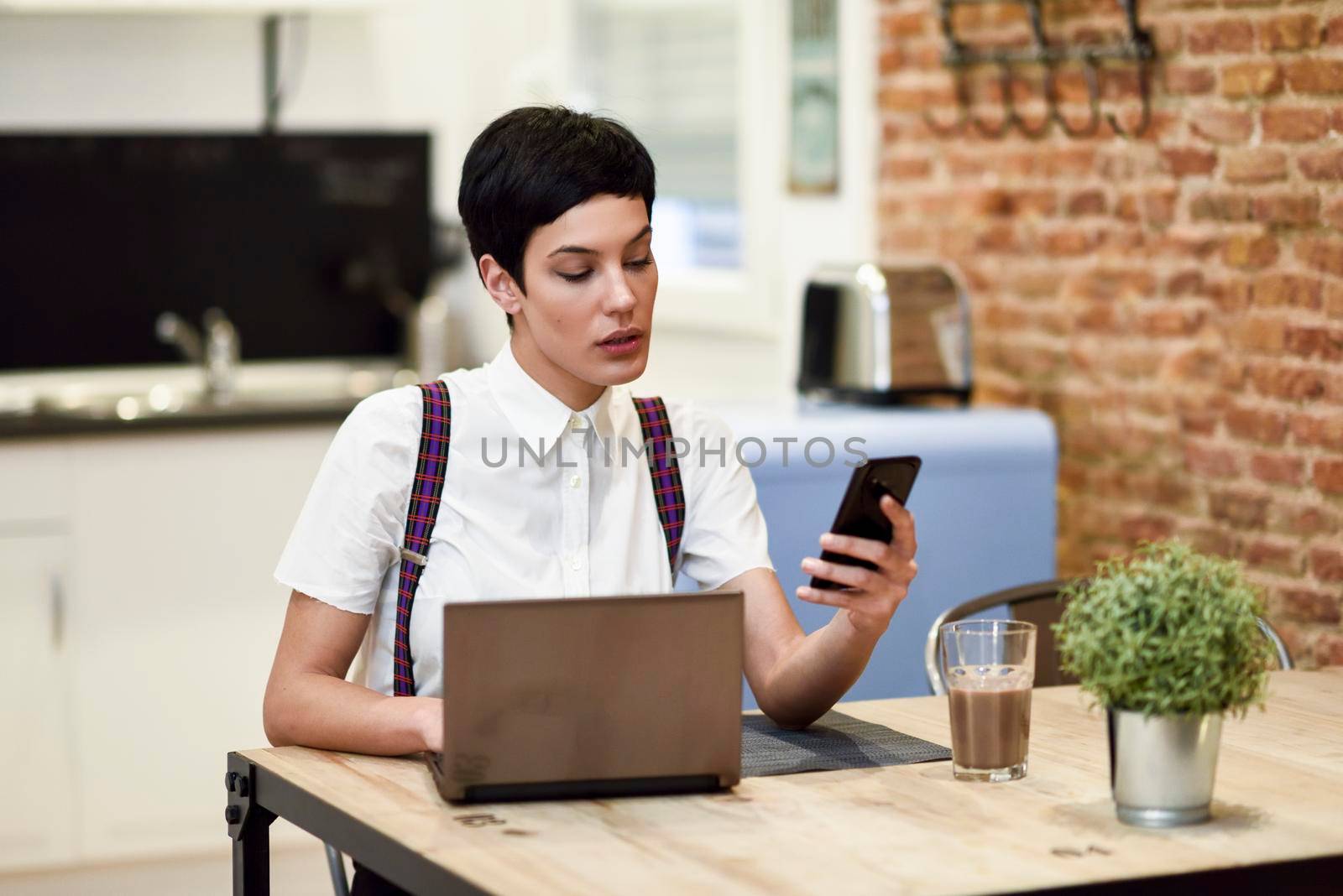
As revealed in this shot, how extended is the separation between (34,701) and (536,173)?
237 centimetres

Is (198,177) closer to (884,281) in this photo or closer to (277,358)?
(277,358)

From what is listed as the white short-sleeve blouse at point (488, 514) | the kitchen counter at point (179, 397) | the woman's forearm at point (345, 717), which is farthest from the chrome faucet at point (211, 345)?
the woman's forearm at point (345, 717)

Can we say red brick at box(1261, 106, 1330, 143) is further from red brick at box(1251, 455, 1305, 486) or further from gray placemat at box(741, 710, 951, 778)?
gray placemat at box(741, 710, 951, 778)

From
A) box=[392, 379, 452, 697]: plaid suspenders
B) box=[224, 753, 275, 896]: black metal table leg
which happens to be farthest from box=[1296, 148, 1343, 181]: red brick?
box=[224, 753, 275, 896]: black metal table leg

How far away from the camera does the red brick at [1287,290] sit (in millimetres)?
2727

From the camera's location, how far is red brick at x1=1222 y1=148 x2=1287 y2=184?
2779mm

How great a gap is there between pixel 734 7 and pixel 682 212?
57cm

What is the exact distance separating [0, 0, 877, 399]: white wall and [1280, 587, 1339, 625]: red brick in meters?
1.38

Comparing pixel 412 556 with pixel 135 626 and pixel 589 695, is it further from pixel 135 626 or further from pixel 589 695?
pixel 135 626

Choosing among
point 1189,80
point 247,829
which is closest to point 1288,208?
point 1189,80

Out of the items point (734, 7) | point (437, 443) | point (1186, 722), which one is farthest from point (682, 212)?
point (1186, 722)

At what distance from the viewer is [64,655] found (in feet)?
12.4

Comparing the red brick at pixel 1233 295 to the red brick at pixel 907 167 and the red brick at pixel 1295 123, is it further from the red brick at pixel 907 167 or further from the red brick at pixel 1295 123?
the red brick at pixel 907 167

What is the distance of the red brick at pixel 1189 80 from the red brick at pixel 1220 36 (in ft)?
0.10
